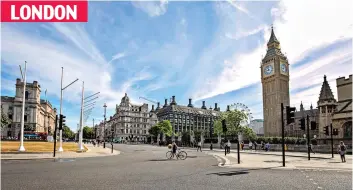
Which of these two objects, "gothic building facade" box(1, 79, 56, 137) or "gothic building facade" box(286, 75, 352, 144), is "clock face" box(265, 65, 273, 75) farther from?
"gothic building facade" box(1, 79, 56, 137)

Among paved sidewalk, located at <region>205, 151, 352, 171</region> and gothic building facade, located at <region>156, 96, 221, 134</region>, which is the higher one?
gothic building facade, located at <region>156, 96, 221, 134</region>

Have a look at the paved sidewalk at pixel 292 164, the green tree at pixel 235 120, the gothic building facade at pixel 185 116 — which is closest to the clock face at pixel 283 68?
the green tree at pixel 235 120

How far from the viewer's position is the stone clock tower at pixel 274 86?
4158 inches

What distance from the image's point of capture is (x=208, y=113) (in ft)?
608

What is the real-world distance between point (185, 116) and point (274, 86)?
69.9 metres

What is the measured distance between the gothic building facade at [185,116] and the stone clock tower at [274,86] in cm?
5264

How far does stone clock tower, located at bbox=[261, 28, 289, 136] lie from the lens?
10562 cm

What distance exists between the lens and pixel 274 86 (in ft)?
356

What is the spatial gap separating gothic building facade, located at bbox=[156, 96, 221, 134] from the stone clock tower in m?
52.6

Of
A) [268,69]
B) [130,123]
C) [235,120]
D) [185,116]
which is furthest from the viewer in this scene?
[185,116]

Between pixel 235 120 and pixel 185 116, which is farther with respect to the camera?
pixel 185 116

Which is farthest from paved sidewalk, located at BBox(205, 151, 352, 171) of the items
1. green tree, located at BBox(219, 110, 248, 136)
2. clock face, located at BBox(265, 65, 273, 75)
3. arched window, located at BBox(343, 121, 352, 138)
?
clock face, located at BBox(265, 65, 273, 75)

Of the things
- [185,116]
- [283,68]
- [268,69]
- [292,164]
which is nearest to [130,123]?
[185,116]

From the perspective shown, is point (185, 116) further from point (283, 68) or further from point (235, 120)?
point (235, 120)
